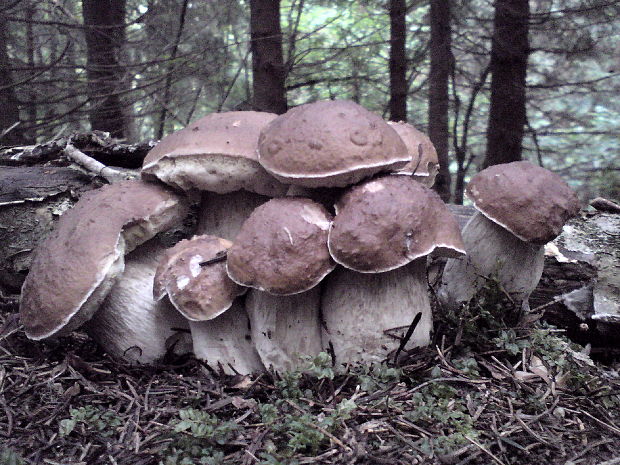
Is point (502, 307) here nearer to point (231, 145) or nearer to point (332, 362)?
point (332, 362)

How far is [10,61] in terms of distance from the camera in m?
4.59

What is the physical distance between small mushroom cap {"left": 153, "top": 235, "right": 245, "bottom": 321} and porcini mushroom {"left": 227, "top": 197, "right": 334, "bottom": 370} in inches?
5.4

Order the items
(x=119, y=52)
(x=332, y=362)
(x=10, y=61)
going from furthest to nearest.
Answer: (x=119, y=52)
(x=10, y=61)
(x=332, y=362)

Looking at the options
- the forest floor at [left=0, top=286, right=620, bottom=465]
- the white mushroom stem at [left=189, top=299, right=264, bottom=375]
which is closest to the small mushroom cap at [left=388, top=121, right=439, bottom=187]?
the forest floor at [left=0, top=286, right=620, bottom=465]

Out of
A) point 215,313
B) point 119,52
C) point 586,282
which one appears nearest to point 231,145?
point 215,313

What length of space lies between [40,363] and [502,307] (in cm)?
267

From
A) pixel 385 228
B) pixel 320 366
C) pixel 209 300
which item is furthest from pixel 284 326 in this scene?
pixel 385 228

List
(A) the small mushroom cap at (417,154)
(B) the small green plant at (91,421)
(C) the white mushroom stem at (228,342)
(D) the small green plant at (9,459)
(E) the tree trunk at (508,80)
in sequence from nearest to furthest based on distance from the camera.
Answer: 1. (D) the small green plant at (9,459)
2. (B) the small green plant at (91,421)
3. (C) the white mushroom stem at (228,342)
4. (A) the small mushroom cap at (417,154)
5. (E) the tree trunk at (508,80)

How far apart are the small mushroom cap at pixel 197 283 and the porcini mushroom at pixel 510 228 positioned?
1.36m

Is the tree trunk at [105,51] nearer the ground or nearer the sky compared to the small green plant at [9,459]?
nearer the sky

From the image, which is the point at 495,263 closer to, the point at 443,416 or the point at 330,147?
the point at 443,416

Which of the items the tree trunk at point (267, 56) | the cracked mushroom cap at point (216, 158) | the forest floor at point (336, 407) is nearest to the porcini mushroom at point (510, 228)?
the forest floor at point (336, 407)

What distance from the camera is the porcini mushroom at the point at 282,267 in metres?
2.16

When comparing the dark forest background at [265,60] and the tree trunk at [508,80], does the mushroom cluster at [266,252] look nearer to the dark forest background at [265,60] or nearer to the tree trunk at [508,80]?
the dark forest background at [265,60]
